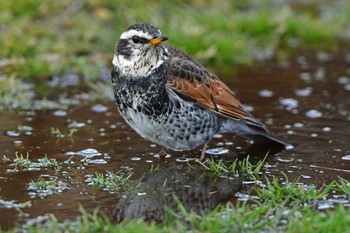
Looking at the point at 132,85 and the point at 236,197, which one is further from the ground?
the point at 132,85

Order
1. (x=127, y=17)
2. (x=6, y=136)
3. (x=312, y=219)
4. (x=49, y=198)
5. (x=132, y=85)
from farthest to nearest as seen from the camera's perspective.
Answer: (x=127, y=17) < (x=6, y=136) < (x=132, y=85) < (x=49, y=198) < (x=312, y=219)

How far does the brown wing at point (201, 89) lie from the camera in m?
7.53

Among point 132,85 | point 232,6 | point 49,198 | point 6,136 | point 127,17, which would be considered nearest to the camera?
point 49,198

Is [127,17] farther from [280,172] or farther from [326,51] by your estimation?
[280,172]

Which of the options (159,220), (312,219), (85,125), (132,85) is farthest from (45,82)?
(312,219)

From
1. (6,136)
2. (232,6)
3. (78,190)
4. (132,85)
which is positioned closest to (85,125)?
(6,136)

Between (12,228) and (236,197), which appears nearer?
(12,228)

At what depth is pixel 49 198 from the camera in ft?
21.2

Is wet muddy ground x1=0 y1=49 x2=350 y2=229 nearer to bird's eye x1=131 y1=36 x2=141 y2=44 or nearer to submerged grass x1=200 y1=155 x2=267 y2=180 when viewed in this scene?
submerged grass x1=200 y1=155 x2=267 y2=180

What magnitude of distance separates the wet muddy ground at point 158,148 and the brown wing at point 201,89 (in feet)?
1.51

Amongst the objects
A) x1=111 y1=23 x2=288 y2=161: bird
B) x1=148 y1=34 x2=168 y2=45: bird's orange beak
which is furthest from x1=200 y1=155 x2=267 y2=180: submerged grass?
x1=148 y1=34 x2=168 y2=45: bird's orange beak

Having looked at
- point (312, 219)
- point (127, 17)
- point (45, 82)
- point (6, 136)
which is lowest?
point (312, 219)

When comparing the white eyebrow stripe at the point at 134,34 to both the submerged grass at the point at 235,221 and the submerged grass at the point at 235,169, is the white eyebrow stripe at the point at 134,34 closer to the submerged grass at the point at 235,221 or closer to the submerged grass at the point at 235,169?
the submerged grass at the point at 235,169

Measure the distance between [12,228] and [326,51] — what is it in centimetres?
780
